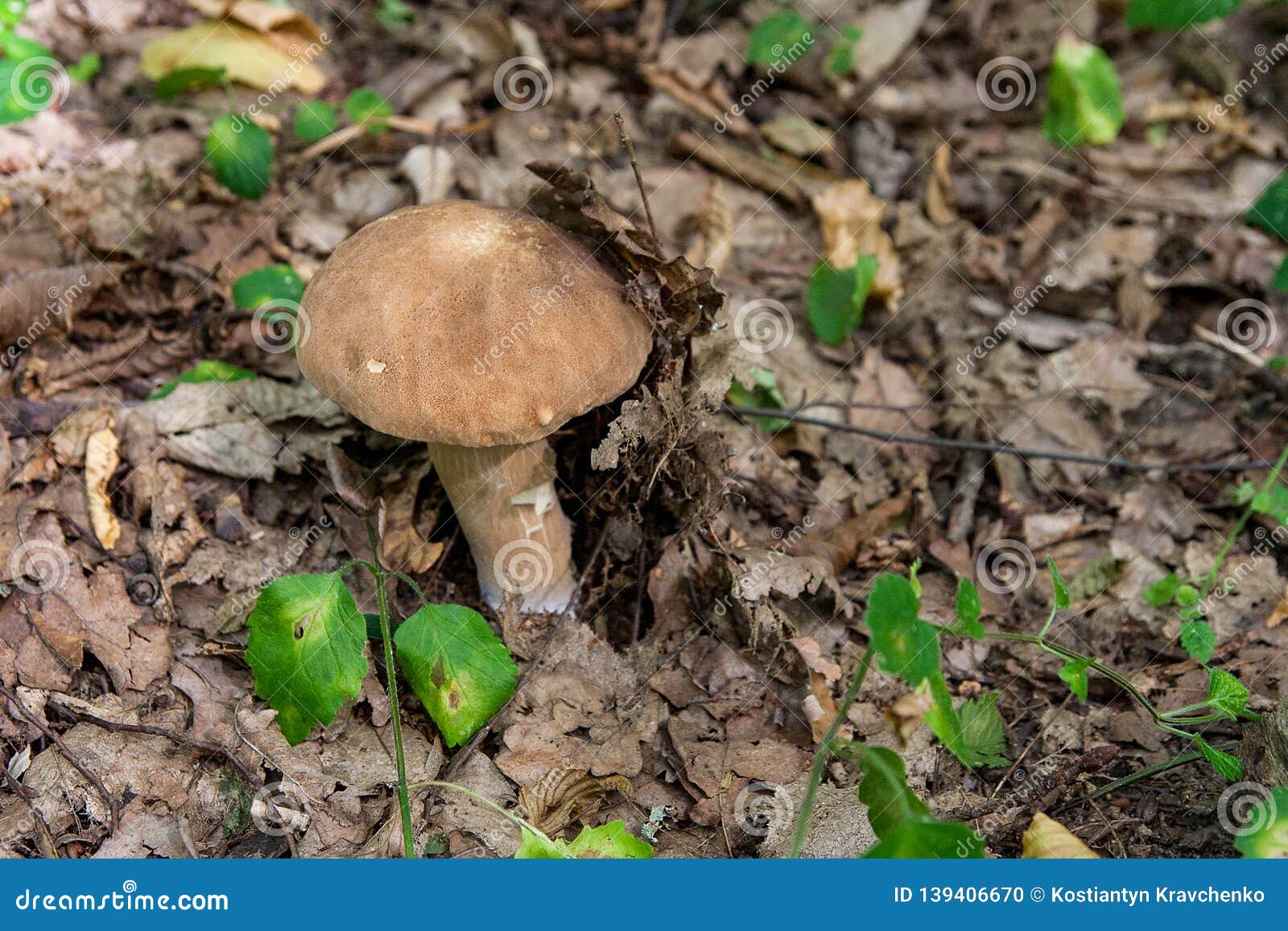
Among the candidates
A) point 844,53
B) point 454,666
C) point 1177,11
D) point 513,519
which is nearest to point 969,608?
point 454,666

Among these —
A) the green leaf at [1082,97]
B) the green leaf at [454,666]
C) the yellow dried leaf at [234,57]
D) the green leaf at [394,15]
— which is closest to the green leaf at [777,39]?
the green leaf at [1082,97]

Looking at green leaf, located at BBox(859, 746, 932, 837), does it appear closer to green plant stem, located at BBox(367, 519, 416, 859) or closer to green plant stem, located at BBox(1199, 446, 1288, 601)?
green plant stem, located at BBox(367, 519, 416, 859)

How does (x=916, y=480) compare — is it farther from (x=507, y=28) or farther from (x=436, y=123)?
(x=507, y=28)

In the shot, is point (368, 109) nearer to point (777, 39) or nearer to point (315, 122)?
point (315, 122)

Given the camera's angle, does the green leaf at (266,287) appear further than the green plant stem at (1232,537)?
Yes

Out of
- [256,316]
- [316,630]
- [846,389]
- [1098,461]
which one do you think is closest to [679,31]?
[846,389]

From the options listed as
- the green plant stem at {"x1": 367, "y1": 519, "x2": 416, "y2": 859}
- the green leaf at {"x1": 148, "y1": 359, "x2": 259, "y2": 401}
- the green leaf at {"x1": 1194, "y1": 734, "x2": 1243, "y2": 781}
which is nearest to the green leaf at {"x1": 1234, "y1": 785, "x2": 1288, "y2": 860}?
the green leaf at {"x1": 1194, "y1": 734, "x2": 1243, "y2": 781}

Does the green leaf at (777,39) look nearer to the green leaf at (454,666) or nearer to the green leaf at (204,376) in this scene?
the green leaf at (204,376)
